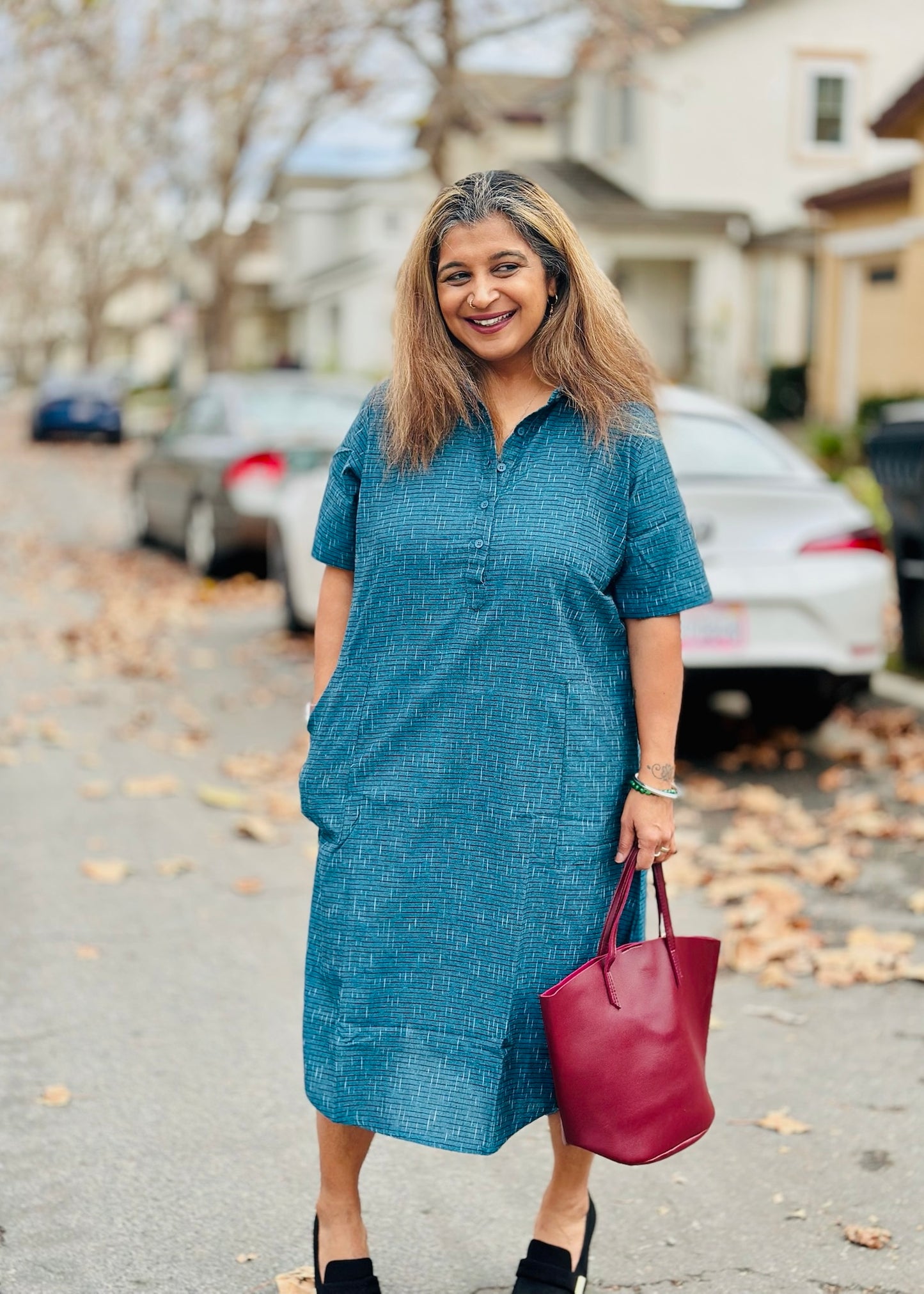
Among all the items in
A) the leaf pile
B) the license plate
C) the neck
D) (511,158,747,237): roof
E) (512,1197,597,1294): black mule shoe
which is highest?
(511,158,747,237): roof

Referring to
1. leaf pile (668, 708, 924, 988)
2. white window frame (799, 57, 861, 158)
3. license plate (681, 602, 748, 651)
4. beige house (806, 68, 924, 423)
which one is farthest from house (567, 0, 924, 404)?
license plate (681, 602, 748, 651)

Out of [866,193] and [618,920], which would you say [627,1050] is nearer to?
[618,920]

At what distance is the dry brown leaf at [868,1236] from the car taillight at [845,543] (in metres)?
4.02

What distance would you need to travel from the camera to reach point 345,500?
9.43 feet

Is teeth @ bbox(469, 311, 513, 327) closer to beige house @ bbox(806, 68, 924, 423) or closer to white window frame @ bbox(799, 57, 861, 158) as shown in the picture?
beige house @ bbox(806, 68, 924, 423)

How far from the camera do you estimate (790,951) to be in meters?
4.96

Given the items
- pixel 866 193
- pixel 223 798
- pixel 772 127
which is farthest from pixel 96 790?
pixel 772 127

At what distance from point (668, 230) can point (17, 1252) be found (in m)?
28.0

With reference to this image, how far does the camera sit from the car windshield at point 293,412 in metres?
12.8

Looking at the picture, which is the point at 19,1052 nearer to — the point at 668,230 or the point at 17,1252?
the point at 17,1252

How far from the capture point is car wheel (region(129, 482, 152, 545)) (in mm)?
15336

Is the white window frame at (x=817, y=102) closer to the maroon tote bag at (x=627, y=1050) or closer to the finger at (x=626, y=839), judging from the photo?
the finger at (x=626, y=839)

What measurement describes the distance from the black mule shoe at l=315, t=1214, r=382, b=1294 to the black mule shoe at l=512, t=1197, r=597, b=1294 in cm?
26

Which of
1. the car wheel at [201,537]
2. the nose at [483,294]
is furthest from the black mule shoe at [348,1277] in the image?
the car wheel at [201,537]
